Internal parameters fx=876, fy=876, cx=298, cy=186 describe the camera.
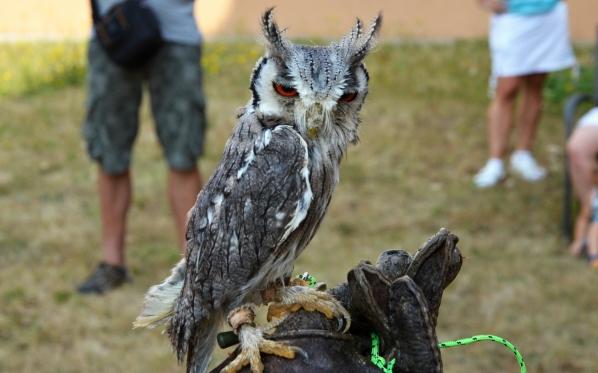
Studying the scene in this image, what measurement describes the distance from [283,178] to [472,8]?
8.88 meters

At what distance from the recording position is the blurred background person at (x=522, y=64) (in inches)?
279

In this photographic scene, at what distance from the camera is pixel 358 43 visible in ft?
7.70

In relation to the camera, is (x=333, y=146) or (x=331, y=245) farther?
(x=331, y=245)

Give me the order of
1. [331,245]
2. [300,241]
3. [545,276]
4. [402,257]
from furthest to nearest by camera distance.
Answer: [331,245], [545,276], [300,241], [402,257]

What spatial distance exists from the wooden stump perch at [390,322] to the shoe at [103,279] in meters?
3.56

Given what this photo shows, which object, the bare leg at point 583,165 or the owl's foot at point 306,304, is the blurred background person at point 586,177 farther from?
the owl's foot at point 306,304

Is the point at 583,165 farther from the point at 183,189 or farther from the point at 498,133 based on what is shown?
the point at 183,189

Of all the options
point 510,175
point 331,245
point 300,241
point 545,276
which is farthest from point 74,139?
point 300,241

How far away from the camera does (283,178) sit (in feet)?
7.73

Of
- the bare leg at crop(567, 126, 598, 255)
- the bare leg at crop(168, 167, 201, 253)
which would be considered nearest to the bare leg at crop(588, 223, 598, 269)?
the bare leg at crop(567, 126, 598, 255)

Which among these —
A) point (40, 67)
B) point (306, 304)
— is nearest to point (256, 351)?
point (306, 304)

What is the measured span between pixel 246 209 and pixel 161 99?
2738 mm

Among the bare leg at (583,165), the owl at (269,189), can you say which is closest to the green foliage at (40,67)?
the bare leg at (583,165)

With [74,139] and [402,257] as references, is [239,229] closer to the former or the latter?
[402,257]
